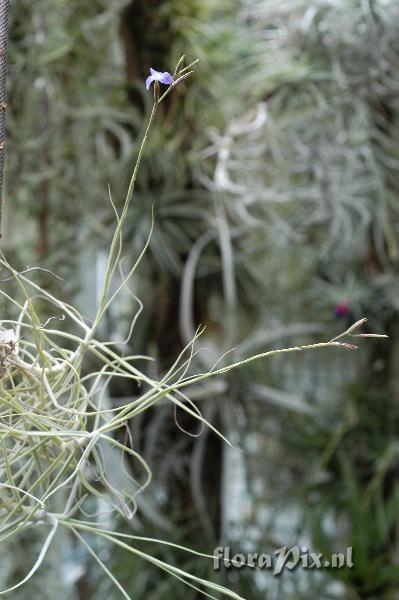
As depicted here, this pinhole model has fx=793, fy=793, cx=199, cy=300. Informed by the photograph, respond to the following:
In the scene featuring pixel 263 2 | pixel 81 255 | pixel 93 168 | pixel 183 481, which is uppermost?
pixel 263 2

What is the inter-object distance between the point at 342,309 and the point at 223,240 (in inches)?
10.3

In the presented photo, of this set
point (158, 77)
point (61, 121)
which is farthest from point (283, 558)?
point (61, 121)

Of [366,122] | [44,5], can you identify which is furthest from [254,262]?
[44,5]

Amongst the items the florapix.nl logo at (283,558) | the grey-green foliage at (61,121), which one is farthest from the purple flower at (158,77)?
the grey-green foliage at (61,121)

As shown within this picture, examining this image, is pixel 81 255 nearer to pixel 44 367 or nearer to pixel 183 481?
pixel 183 481

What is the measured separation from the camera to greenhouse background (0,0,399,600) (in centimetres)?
140

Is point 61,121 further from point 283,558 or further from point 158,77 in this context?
point 158,77

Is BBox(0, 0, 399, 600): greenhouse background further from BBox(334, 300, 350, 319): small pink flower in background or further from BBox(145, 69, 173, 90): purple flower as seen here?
BBox(145, 69, 173, 90): purple flower

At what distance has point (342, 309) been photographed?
1.47 metres

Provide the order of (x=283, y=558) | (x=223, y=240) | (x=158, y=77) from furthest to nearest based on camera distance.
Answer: (x=223, y=240), (x=283, y=558), (x=158, y=77)

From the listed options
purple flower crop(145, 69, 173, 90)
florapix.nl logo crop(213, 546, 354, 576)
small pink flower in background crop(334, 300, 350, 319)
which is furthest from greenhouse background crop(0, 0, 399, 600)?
purple flower crop(145, 69, 173, 90)

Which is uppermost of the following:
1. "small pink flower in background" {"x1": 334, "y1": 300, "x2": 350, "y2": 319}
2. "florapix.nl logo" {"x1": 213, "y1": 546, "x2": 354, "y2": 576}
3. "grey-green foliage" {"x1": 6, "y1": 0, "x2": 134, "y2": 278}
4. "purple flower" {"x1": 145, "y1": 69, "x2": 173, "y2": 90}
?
"purple flower" {"x1": 145, "y1": 69, "x2": 173, "y2": 90}

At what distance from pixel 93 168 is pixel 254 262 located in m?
0.36

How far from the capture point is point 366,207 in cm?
151
